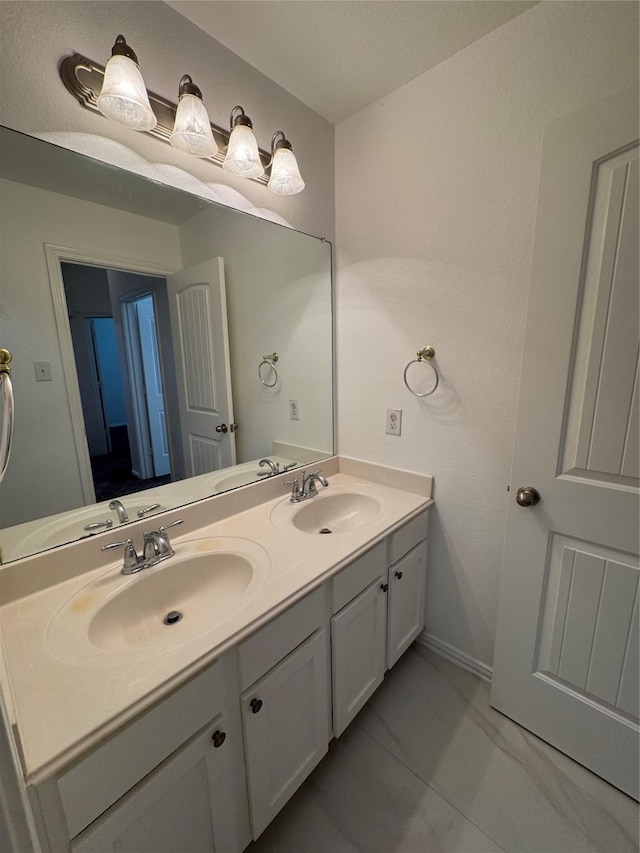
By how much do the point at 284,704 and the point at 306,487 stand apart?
30.1 inches

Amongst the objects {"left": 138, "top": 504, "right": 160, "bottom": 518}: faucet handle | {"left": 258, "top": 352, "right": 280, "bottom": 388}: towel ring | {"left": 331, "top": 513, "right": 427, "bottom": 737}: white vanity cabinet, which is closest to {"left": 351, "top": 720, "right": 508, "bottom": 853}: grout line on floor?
{"left": 331, "top": 513, "right": 427, "bottom": 737}: white vanity cabinet

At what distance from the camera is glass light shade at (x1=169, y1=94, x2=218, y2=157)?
0.99 metres

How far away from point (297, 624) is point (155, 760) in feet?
1.26

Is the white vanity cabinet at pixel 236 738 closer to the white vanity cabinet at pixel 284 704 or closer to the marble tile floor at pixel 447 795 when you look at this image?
the white vanity cabinet at pixel 284 704

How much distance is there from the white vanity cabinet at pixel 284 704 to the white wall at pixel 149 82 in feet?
4.41

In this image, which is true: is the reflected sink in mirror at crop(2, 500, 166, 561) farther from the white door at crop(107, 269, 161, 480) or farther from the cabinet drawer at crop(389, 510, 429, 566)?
the cabinet drawer at crop(389, 510, 429, 566)

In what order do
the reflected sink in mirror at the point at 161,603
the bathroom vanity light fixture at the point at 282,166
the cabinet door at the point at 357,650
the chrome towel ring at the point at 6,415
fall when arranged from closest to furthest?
the chrome towel ring at the point at 6,415 < the reflected sink in mirror at the point at 161,603 < the cabinet door at the point at 357,650 < the bathroom vanity light fixture at the point at 282,166

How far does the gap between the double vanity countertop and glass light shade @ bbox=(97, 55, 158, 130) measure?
1120mm

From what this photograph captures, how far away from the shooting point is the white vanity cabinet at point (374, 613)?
1.11 meters

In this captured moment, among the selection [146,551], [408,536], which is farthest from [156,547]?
[408,536]

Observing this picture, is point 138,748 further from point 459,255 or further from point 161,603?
point 459,255

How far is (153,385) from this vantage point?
1189 millimetres

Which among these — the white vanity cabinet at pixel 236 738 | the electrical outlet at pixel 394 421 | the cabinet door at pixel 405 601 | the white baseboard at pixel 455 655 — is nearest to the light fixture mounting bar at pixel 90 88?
the electrical outlet at pixel 394 421

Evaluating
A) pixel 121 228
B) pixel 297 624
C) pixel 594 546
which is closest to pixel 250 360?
pixel 121 228
